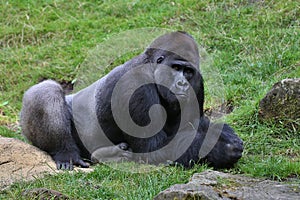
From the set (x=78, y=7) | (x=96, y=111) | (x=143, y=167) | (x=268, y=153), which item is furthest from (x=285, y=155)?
(x=78, y=7)

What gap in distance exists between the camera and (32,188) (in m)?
4.54

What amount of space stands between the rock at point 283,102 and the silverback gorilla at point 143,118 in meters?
0.93

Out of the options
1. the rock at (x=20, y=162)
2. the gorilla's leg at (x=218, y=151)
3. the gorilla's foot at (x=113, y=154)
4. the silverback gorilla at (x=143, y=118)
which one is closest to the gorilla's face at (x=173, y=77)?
the silverback gorilla at (x=143, y=118)

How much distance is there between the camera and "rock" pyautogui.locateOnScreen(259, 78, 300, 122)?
6117 mm

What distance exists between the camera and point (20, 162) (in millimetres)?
5547

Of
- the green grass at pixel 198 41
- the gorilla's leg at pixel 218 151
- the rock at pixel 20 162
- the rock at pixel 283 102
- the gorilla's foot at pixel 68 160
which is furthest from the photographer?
the green grass at pixel 198 41

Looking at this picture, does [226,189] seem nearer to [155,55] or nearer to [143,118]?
[143,118]

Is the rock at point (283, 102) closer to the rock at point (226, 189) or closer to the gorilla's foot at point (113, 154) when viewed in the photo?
the gorilla's foot at point (113, 154)

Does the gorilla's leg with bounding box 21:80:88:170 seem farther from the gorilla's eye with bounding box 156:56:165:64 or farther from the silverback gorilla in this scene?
the gorilla's eye with bounding box 156:56:165:64

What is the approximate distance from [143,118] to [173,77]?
19.1 inches

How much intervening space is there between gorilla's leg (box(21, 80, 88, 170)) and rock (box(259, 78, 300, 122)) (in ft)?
6.85

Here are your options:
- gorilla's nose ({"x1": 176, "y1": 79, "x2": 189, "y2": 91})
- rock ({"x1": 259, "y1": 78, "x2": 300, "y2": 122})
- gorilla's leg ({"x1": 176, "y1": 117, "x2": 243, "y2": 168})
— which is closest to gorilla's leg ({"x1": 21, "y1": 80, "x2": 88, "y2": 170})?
gorilla's leg ({"x1": 176, "y1": 117, "x2": 243, "y2": 168})

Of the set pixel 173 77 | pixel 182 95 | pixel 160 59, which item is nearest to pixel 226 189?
pixel 182 95

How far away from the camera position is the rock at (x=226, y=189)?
3670 millimetres
